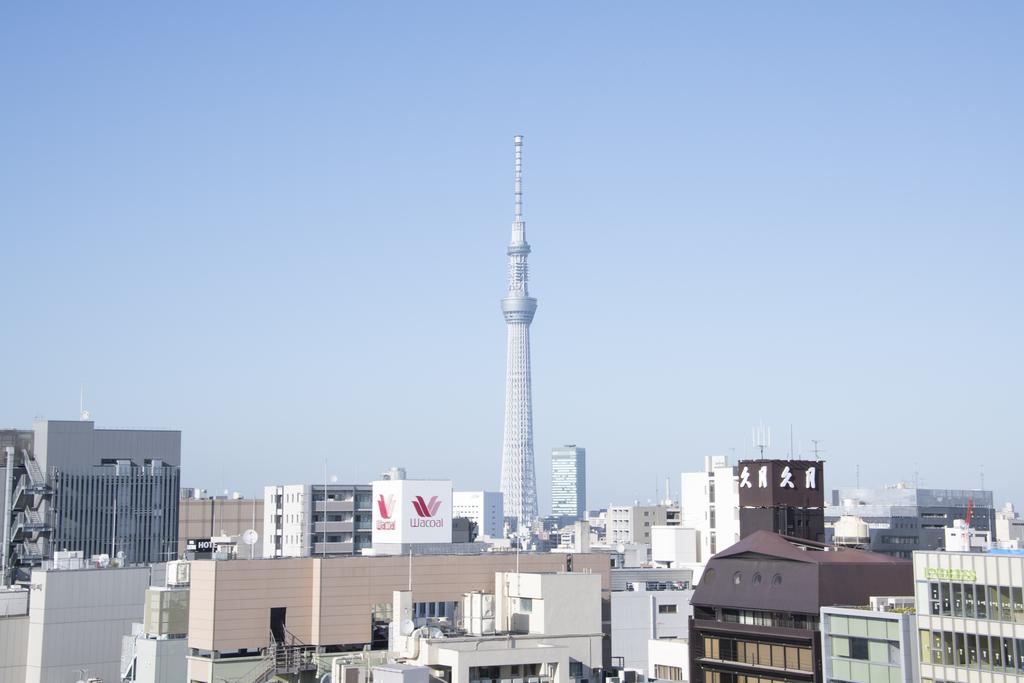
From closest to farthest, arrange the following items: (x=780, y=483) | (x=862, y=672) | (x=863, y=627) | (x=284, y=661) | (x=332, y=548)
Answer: (x=862, y=672) < (x=863, y=627) < (x=284, y=661) < (x=780, y=483) < (x=332, y=548)

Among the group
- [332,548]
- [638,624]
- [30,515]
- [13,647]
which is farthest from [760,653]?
[30,515]

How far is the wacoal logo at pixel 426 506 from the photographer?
4262 inches

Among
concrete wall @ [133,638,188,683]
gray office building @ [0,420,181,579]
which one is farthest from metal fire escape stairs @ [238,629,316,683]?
gray office building @ [0,420,181,579]

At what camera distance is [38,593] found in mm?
97188

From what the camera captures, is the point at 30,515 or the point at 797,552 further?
the point at 30,515

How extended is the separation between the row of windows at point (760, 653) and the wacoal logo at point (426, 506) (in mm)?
28970

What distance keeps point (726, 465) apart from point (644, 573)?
51921 millimetres

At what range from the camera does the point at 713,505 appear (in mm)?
158875

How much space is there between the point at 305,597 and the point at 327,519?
187 ft

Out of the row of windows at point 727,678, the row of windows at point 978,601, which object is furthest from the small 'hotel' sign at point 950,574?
the row of windows at point 727,678

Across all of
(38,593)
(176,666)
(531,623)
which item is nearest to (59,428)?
(38,593)

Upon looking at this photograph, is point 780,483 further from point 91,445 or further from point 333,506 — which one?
point 91,445

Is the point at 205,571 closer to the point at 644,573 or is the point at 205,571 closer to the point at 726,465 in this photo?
the point at 644,573

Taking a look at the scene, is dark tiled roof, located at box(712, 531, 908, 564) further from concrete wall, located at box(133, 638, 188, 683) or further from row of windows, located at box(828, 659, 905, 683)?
concrete wall, located at box(133, 638, 188, 683)
